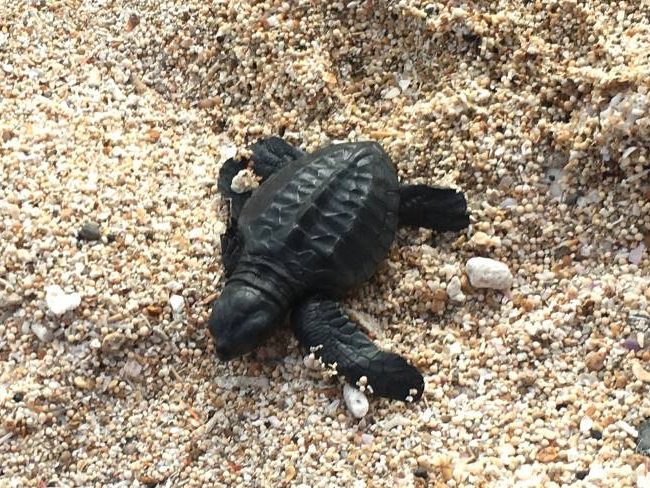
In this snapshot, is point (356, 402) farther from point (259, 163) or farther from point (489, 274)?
point (259, 163)

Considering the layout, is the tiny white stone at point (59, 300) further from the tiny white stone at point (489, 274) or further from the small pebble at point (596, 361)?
the small pebble at point (596, 361)

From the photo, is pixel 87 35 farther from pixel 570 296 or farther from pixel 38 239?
pixel 570 296

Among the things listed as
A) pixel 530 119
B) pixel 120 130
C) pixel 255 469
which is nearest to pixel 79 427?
pixel 255 469

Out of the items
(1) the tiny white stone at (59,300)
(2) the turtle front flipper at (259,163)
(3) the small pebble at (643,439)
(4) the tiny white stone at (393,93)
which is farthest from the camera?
(4) the tiny white stone at (393,93)

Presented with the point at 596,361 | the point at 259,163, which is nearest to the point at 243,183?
the point at 259,163

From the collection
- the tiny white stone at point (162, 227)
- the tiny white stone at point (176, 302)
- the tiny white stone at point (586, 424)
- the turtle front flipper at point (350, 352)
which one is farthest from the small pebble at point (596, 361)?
the tiny white stone at point (162, 227)
